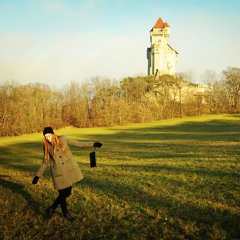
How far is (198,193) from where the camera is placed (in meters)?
7.64

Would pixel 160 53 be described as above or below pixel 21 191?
above

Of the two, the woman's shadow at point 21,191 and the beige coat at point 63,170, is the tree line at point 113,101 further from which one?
the beige coat at point 63,170

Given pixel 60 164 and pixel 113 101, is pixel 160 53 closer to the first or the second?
pixel 113 101

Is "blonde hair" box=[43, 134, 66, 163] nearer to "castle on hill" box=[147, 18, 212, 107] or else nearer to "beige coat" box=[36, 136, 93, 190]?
"beige coat" box=[36, 136, 93, 190]

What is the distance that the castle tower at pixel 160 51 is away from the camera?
313 feet

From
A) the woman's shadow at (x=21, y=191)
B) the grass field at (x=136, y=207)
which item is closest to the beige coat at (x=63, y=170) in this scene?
the grass field at (x=136, y=207)

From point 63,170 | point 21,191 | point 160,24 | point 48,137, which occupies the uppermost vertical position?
point 160,24

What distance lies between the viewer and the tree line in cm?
6266

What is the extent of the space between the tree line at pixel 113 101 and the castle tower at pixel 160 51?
58.1 feet

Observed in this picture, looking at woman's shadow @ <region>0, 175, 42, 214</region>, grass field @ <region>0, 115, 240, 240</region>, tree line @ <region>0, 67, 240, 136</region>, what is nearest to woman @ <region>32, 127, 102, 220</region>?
grass field @ <region>0, 115, 240, 240</region>

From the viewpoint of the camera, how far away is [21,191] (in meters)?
9.12

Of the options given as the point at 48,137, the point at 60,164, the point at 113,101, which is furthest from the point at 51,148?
the point at 113,101

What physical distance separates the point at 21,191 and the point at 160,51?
9390cm

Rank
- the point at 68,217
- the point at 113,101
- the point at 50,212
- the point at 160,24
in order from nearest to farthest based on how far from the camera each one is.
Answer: the point at 68,217, the point at 50,212, the point at 113,101, the point at 160,24
